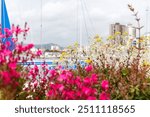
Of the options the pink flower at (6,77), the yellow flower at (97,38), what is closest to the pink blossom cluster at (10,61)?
the pink flower at (6,77)

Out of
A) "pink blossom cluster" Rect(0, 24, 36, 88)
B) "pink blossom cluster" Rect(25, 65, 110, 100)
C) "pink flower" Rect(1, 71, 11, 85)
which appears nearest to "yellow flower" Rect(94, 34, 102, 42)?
"pink blossom cluster" Rect(25, 65, 110, 100)

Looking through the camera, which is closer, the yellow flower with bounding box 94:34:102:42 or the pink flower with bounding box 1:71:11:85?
the pink flower with bounding box 1:71:11:85

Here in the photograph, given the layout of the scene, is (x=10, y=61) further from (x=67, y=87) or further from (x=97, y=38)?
(x=97, y=38)

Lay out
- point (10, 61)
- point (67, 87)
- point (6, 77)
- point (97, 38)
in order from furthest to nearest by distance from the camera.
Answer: point (97, 38) < point (67, 87) < point (10, 61) < point (6, 77)

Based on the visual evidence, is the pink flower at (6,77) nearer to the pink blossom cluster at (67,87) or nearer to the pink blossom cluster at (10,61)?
the pink blossom cluster at (10,61)

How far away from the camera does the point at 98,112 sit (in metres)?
3.59

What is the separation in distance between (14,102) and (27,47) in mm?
741

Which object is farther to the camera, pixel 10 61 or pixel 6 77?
pixel 10 61

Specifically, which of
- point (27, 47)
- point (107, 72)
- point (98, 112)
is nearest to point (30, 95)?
point (27, 47)

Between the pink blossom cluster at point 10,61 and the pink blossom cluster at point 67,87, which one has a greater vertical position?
the pink blossom cluster at point 10,61

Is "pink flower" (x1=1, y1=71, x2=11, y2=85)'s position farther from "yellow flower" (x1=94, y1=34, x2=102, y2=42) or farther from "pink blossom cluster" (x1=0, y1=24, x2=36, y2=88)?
"yellow flower" (x1=94, y1=34, x2=102, y2=42)

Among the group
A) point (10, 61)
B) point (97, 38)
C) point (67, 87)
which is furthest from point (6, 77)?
point (97, 38)

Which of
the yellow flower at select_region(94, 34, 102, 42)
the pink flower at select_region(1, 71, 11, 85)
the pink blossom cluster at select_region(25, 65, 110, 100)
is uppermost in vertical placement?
the yellow flower at select_region(94, 34, 102, 42)

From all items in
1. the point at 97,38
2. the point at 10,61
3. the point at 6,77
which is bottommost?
the point at 6,77
